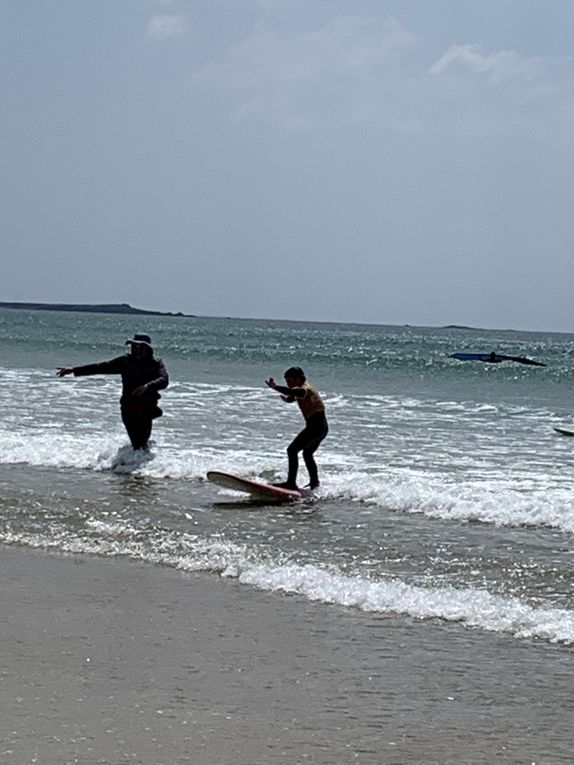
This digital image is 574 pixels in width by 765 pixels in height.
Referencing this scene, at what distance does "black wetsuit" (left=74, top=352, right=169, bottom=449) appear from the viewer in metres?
14.7

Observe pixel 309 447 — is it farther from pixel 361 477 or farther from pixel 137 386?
pixel 137 386

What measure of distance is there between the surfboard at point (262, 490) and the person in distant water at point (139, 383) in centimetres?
241

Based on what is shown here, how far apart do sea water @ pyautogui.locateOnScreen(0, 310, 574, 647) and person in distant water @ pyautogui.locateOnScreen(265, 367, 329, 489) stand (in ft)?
1.14

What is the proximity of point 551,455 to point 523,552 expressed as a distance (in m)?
7.27

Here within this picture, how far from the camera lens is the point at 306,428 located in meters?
13.2

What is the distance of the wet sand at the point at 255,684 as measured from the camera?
4715mm

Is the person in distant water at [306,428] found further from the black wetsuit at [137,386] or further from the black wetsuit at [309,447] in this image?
the black wetsuit at [137,386]

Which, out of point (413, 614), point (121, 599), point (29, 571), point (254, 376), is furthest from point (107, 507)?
point (254, 376)

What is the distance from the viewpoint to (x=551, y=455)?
54.6 ft

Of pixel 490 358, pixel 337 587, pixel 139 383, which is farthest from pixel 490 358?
pixel 337 587

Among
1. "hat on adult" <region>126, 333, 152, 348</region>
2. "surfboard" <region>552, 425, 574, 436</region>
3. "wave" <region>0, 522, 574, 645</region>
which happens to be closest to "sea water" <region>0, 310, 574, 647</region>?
"wave" <region>0, 522, 574, 645</region>

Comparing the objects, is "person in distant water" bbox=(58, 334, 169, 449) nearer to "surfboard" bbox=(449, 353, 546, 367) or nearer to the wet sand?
the wet sand

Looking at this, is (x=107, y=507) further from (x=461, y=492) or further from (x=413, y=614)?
(x=413, y=614)

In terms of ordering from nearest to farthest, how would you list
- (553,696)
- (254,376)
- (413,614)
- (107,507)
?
(553,696), (413,614), (107,507), (254,376)
